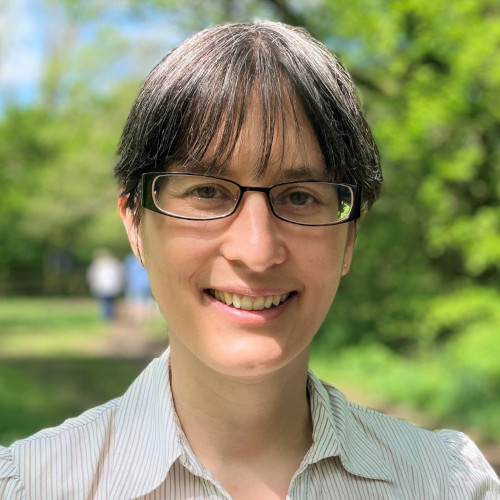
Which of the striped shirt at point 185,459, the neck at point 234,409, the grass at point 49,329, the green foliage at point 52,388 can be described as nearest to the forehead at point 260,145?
the neck at point 234,409

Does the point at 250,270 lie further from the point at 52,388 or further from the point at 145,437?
the point at 52,388

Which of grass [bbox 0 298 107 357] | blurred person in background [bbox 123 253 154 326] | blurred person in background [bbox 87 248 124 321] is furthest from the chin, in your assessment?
blurred person in background [bbox 87 248 124 321]

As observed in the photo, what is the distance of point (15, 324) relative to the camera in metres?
18.4

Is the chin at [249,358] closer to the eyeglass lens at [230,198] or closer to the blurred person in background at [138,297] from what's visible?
the eyeglass lens at [230,198]

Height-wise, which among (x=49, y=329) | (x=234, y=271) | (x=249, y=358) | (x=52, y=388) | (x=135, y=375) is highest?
(x=234, y=271)

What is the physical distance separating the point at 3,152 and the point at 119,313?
30.9ft

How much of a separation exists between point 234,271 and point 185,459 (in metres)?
0.38

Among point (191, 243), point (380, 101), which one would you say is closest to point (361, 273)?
point (380, 101)

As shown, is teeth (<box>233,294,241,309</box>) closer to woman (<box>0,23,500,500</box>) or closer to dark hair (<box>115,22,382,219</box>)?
woman (<box>0,23,500,500</box>)

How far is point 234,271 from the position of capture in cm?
143

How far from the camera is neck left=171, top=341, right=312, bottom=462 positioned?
1.52 meters

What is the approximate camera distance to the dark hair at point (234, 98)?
56.3 inches

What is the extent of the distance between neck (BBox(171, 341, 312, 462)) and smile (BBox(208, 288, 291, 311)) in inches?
5.5

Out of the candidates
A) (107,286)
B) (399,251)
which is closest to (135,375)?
(399,251)
